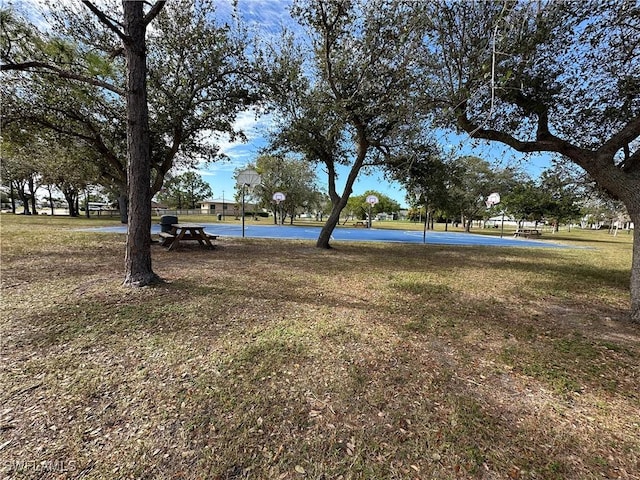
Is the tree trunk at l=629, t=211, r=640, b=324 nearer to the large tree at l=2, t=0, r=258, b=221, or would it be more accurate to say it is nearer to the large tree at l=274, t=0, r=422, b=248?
the large tree at l=274, t=0, r=422, b=248

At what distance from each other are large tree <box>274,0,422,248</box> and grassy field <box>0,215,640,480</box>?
4.16 m

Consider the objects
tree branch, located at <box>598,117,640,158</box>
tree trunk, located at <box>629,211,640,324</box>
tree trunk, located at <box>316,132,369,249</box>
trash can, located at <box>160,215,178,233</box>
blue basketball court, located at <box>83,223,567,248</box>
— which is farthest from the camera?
blue basketball court, located at <box>83,223,567,248</box>

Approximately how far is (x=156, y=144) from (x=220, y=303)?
684 cm

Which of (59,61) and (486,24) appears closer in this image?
(486,24)

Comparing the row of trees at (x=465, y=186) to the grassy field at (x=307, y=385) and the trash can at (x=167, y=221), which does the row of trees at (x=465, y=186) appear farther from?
the trash can at (x=167, y=221)

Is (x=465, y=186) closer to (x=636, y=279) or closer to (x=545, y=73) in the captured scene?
(x=545, y=73)

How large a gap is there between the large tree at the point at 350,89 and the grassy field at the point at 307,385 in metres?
4.16

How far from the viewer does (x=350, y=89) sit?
7.42 meters

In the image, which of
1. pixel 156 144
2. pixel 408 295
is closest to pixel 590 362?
pixel 408 295

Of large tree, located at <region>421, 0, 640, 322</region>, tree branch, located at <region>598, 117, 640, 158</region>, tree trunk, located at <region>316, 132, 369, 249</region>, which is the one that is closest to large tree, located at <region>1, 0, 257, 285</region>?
tree trunk, located at <region>316, 132, 369, 249</region>

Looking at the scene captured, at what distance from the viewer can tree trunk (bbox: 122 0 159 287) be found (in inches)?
155

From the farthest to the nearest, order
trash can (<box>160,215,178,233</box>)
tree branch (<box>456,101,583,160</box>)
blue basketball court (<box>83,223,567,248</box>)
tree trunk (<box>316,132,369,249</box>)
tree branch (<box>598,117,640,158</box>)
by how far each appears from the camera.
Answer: blue basketball court (<box>83,223,567,248</box>) < trash can (<box>160,215,178,233</box>) < tree trunk (<box>316,132,369,249</box>) < tree branch (<box>456,101,583,160</box>) < tree branch (<box>598,117,640,158</box>)

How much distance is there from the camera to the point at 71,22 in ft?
22.1

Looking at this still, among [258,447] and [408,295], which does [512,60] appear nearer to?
[408,295]
